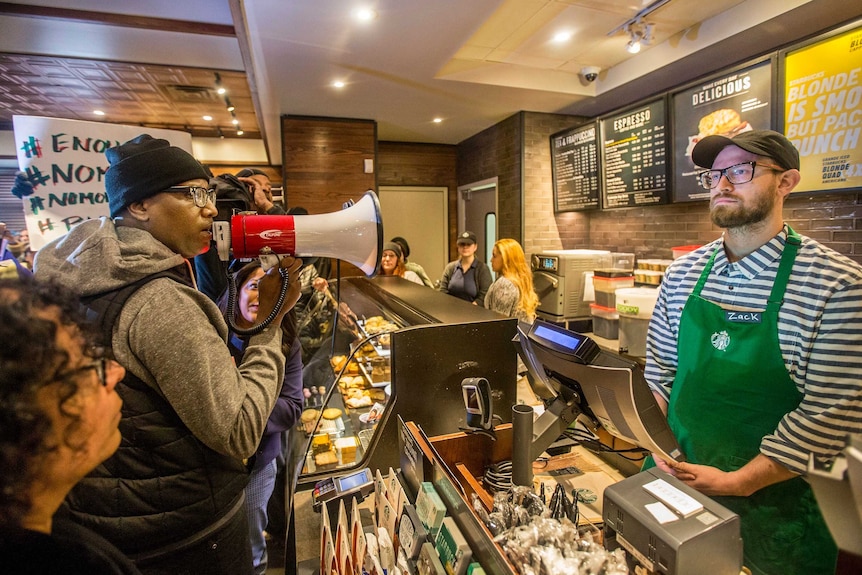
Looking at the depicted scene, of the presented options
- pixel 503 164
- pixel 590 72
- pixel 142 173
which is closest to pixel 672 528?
pixel 142 173

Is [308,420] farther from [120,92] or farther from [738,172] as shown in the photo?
[120,92]

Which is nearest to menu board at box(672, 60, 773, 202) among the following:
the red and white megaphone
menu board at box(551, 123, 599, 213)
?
menu board at box(551, 123, 599, 213)

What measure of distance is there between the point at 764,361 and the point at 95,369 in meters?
1.52

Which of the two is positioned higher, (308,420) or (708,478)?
(708,478)

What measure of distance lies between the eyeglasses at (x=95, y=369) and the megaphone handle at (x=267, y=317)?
0.61 metres

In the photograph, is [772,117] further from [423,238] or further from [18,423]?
[423,238]

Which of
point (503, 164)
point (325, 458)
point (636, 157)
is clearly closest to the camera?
point (325, 458)

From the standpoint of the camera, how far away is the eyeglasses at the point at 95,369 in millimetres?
463

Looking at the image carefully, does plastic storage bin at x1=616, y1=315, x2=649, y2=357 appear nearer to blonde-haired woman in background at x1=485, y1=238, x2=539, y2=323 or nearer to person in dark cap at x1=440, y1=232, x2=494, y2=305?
blonde-haired woman in background at x1=485, y1=238, x2=539, y2=323

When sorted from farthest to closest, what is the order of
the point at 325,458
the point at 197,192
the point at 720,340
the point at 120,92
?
the point at 120,92, the point at 325,458, the point at 720,340, the point at 197,192

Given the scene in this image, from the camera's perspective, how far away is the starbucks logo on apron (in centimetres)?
130

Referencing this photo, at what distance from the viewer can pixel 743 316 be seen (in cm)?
128

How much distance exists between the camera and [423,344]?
1.44m

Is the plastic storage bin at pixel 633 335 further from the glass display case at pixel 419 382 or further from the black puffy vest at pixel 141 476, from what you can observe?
the black puffy vest at pixel 141 476
